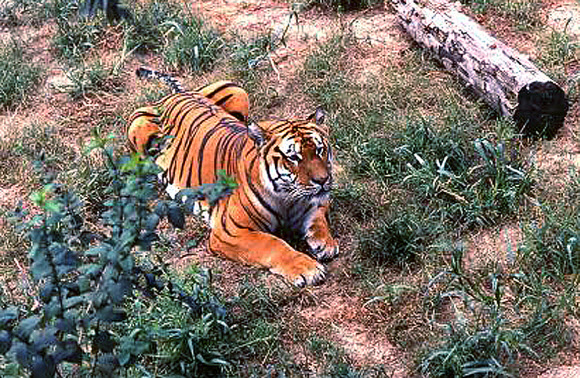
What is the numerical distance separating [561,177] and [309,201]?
4.78ft

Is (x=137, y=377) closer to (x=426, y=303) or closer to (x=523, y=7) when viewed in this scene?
(x=426, y=303)

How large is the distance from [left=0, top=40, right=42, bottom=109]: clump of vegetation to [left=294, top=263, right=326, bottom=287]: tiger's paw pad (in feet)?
9.96

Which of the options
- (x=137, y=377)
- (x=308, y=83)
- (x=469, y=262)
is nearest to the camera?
(x=137, y=377)

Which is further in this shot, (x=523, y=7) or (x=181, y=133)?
(x=523, y=7)

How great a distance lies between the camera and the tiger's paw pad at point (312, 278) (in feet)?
14.9

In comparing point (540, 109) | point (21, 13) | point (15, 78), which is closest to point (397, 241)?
point (540, 109)

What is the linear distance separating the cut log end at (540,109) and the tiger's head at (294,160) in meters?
1.30

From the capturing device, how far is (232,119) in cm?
554

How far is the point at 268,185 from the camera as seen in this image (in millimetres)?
4723

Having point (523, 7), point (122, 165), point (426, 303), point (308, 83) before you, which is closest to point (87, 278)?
point (122, 165)

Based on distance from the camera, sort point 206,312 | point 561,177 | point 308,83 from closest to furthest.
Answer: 1. point 206,312
2. point 561,177
3. point 308,83

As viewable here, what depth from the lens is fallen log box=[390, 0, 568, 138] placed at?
5297 millimetres

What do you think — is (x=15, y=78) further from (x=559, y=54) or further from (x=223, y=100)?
(x=559, y=54)

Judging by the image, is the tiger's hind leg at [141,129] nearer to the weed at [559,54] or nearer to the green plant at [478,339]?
the green plant at [478,339]
